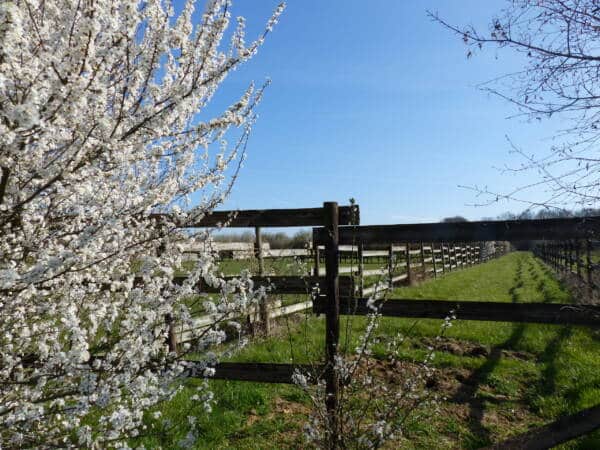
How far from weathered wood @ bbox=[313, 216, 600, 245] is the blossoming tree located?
183 cm

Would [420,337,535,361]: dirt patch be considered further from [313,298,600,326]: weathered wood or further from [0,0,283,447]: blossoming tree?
[0,0,283,447]: blossoming tree

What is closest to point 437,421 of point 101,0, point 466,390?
point 466,390

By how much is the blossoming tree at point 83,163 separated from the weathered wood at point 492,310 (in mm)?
1851

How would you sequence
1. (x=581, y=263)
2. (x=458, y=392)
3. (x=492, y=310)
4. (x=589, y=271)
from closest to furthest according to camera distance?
(x=492, y=310) < (x=458, y=392) < (x=589, y=271) < (x=581, y=263)

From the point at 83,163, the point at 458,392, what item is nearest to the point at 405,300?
the point at 458,392

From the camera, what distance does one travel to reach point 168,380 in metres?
2.89

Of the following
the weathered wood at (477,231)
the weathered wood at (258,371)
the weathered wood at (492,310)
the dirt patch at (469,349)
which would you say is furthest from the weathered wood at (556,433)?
the dirt patch at (469,349)

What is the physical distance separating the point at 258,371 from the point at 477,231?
2670 mm

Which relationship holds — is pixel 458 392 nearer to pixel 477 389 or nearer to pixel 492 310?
pixel 477 389

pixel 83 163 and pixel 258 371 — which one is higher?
pixel 83 163

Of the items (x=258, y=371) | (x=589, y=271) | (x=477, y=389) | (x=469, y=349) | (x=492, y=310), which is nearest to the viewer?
(x=492, y=310)

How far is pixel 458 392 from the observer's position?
5.89 meters

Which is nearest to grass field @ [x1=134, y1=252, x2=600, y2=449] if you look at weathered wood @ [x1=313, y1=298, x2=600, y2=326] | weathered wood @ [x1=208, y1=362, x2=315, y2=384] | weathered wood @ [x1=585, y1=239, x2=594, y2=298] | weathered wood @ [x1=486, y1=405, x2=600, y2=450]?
weathered wood @ [x1=208, y1=362, x2=315, y2=384]

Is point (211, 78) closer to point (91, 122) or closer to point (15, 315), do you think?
point (91, 122)
